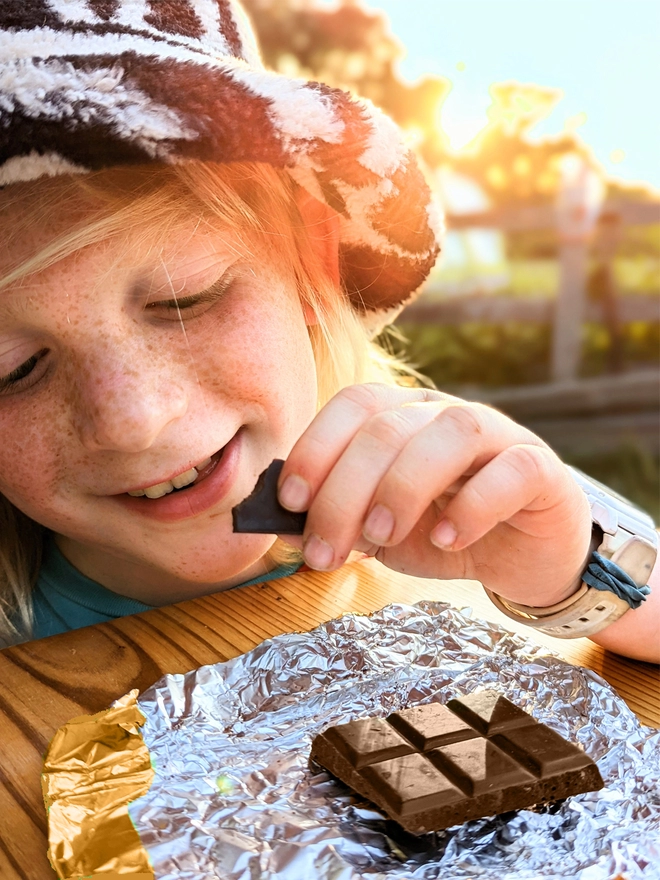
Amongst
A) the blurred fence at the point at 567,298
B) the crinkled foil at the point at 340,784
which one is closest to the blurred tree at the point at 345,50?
the blurred fence at the point at 567,298

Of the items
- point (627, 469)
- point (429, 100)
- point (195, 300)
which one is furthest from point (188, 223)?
point (627, 469)

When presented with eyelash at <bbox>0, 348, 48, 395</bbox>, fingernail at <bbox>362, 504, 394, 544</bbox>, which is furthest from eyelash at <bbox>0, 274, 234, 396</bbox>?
fingernail at <bbox>362, 504, 394, 544</bbox>

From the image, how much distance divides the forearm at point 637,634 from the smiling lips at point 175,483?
18.9 inches

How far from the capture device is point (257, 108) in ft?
2.76

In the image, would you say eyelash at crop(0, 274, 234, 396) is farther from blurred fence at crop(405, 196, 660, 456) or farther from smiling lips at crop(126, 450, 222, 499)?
blurred fence at crop(405, 196, 660, 456)

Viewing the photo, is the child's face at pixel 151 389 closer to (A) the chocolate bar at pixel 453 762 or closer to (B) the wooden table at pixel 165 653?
(B) the wooden table at pixel 165 653

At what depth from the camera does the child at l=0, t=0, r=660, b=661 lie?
71 cm

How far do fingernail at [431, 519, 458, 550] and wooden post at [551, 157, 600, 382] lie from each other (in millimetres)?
4097

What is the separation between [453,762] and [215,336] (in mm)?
532

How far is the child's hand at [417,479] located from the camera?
2.21 ft

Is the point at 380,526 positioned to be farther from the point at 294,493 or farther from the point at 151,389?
the point at 151,389

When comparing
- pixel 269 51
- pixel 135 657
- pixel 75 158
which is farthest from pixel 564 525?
pixel 269 51

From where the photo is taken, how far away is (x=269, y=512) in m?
0.66

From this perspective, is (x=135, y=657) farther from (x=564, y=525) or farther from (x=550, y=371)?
(x=550, y=371)
